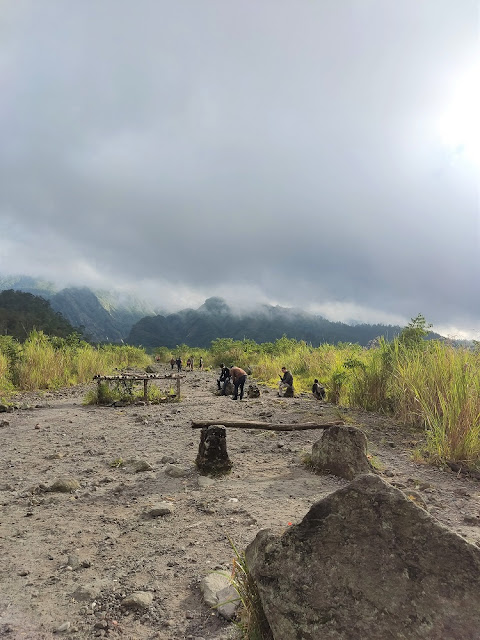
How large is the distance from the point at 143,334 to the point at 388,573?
162 m

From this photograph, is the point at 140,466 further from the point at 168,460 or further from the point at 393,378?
the point at 393,378

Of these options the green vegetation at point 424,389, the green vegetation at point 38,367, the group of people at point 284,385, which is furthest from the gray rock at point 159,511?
the green vegetation at point 38,367

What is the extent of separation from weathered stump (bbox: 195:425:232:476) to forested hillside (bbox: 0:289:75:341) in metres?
31.6

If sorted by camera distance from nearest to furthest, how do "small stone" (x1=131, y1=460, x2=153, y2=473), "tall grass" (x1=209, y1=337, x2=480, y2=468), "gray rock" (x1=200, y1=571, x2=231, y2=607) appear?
1. "gray rock" (x1=200, y1=571, x2=231, y2=607)
2. "small stone" (x1=131, y1=460, x2=153, y2=473)
3. "tall grass" (x1=209, y1=337, x2=480, y2=468)

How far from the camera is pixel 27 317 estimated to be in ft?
138

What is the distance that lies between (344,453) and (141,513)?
2.38 metres

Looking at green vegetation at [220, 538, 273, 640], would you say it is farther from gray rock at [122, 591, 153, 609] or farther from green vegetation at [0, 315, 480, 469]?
green vegetation at [0, 315, 480, 469]

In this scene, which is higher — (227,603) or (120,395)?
(227,603)

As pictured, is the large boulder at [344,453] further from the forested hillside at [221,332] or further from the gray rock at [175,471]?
the forested hillside at [221,332]

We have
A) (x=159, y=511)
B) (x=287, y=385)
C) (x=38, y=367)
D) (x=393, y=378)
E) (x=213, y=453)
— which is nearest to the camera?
(x=159, y=511)

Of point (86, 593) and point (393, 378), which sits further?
point (393, 378)

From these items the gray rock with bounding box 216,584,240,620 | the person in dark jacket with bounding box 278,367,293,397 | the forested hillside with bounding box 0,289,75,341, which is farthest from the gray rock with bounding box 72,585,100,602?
the forested hillside with bounding box 0,289,75,341

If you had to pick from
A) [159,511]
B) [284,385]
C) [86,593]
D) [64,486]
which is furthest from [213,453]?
[284,385]

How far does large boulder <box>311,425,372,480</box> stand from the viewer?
442cm
